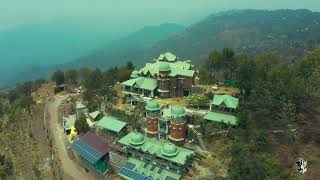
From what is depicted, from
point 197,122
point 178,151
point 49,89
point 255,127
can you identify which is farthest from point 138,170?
point 49,89

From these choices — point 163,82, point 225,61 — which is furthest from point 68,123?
point 225,61

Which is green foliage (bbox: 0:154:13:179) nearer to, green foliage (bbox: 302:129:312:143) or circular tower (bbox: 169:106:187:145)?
circular tower (bbox: 169:106:187:145)

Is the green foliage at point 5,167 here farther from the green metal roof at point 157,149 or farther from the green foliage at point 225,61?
the green foliage at point 225,61

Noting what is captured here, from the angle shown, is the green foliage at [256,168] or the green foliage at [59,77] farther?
the green foliage at [59,77]

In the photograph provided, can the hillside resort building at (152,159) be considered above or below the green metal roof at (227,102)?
below

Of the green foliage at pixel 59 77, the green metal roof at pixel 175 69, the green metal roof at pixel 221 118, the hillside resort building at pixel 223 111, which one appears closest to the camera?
the green metal roof at pixel 221 118

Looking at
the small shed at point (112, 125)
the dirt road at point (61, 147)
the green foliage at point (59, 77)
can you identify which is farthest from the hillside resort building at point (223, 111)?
the green foliage at point (59, 77)
